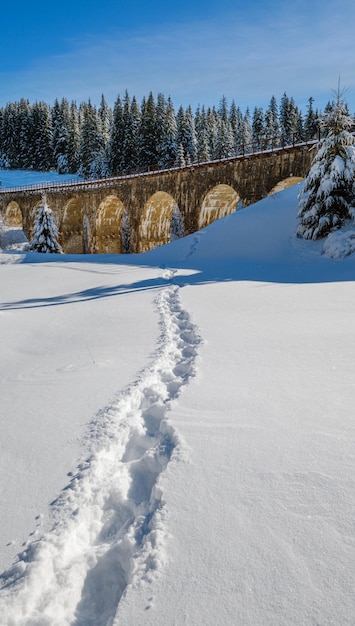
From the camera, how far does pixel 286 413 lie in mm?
3268

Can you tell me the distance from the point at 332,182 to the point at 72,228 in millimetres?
32060

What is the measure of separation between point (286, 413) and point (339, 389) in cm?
67

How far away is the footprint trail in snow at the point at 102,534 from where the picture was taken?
1.78m

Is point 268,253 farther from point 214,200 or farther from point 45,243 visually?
point 45,243

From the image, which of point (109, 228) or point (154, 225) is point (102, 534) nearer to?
point (154, 225)

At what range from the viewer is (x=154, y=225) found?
33.2 m

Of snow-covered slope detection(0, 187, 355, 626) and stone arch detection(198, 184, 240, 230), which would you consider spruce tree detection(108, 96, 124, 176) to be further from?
snow-covered slope detection(0, 187, 355, 626)

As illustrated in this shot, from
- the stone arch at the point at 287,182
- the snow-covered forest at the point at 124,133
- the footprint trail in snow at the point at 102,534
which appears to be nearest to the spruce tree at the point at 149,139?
the snow-covered forest at the point at 124,133

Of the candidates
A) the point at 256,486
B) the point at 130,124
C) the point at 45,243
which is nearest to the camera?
the point at 256,486

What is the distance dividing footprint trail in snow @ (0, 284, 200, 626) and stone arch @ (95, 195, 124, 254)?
3503 cm

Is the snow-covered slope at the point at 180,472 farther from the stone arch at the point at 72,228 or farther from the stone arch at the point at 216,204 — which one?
the stone arch at the point at 72,228

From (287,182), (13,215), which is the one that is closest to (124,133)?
(13,215)

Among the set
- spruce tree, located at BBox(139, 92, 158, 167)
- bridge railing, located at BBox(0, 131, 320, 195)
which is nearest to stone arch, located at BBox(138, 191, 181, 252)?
bridge railing, located at BBox(0, 131, 320, 195)

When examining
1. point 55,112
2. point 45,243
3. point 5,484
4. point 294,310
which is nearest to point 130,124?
point 55,112
